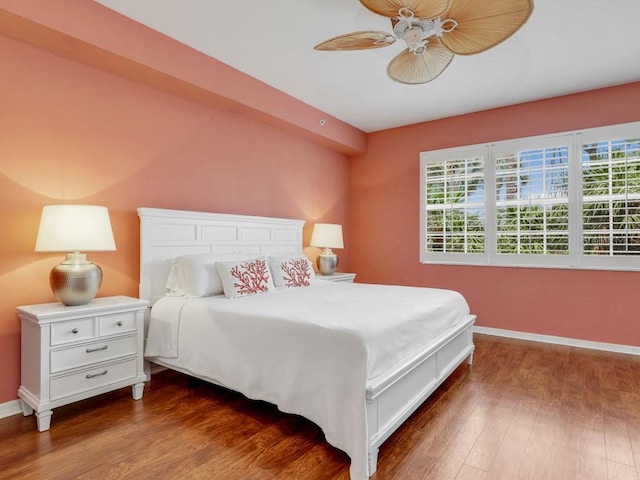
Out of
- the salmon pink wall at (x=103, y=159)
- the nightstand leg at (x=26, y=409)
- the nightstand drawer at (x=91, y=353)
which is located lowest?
the nightstand leg at (x=26, y=409)

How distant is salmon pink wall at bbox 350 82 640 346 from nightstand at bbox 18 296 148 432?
139 inches

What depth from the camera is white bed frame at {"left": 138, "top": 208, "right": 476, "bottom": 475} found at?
1.90 m

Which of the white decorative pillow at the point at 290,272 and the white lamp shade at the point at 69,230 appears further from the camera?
the white decorative pillow at the point at 290,272

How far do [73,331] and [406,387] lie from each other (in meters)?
2.06

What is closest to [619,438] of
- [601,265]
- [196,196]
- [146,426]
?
[601,265]

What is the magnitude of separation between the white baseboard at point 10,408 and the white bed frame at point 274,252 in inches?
40.0

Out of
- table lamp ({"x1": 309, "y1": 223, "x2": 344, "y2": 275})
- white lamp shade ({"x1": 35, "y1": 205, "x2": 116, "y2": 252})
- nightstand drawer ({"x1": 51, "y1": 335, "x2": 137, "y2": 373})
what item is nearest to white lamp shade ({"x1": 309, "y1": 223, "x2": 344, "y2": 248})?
table lamp ({"x1": 309, "y1": 223, "x2": 344, "y2": 275})

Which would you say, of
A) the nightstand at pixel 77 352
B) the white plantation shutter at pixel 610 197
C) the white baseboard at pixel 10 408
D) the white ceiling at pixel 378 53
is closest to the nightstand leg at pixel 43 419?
the nightstand at pixel 77 352

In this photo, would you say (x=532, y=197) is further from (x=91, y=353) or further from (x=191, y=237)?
(x=91, y=353)

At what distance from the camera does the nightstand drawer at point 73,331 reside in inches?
88.0

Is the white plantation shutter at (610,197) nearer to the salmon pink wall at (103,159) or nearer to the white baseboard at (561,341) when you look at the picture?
the white baseboard at (561,341)

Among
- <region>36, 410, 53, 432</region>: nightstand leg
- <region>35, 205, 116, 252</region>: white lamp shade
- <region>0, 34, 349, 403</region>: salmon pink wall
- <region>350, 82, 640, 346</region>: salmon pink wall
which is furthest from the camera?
<region>350, 82, 640, 346</region>: salmon pink wall

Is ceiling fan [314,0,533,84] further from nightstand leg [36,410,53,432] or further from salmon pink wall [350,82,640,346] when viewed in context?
nightstand leg [36,410,53,432]

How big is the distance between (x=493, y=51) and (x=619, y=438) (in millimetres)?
2910
